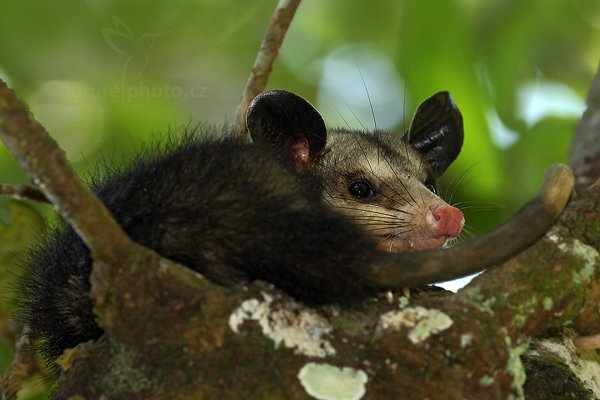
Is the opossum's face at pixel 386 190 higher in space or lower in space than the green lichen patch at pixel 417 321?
higher

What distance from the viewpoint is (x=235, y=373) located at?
211cm

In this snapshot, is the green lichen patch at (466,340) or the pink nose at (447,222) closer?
the green lichen patch at (466,340)

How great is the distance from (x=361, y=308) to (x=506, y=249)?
0.40m

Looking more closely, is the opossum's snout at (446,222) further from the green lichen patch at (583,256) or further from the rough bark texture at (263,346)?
the rough bark texture at (263,346)

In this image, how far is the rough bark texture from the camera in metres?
2.10

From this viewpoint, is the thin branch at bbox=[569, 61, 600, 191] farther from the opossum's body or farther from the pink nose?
the opossum's body

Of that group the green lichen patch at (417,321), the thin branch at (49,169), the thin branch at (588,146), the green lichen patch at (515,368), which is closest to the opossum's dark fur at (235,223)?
the green lichen patch at (417,321)

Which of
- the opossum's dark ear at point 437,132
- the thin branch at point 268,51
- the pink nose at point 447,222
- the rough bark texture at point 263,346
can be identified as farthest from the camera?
the opossum's dark ear at point 437,132

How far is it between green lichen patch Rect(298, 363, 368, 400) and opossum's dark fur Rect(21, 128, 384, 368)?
0.60 ft

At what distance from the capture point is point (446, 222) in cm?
334

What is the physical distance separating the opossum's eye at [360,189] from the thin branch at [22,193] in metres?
1.73

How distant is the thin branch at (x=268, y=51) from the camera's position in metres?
3.66

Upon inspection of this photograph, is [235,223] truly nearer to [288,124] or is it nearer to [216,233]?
[216,233]

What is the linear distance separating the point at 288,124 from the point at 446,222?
0.75 m
